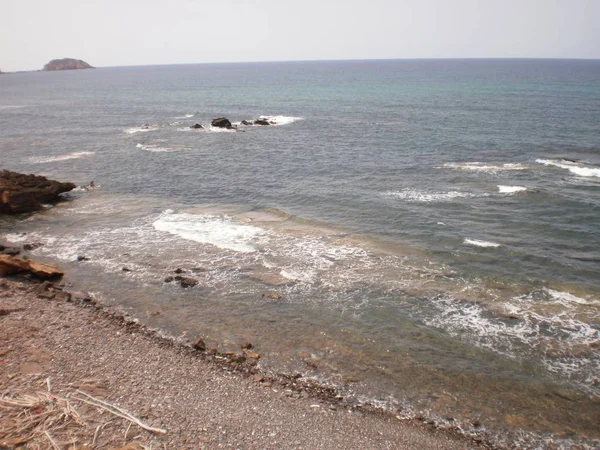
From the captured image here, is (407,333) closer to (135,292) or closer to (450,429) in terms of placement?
(450,429)

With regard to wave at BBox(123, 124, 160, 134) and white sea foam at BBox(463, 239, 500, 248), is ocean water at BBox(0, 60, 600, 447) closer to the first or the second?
white sea foam at BBox(463, 239, 500, 248)

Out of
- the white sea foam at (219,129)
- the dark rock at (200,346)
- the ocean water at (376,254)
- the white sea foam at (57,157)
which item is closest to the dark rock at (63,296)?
the ocean water at (376,254)

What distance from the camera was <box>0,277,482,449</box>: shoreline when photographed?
15797 millimetres

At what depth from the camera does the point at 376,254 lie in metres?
31.5

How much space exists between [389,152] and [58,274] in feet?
150

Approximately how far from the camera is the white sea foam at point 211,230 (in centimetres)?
3366

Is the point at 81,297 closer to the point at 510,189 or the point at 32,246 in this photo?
the point at 32,246

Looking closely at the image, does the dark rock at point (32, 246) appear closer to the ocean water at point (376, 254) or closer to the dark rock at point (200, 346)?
the ocean water at point (376, 254)

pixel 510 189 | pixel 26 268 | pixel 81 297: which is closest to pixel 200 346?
pixel 81 297

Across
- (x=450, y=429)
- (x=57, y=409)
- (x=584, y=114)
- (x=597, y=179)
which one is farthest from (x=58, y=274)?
(x=584, y=114)

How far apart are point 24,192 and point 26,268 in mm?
15695

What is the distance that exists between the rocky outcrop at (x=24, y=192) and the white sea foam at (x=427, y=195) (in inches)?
1355

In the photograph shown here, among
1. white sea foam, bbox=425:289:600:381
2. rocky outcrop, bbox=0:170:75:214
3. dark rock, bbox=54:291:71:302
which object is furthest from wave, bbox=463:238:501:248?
rocky outcrop, bbox=0:170:75:214

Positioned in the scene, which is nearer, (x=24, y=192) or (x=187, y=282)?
(x=187, y=282)
